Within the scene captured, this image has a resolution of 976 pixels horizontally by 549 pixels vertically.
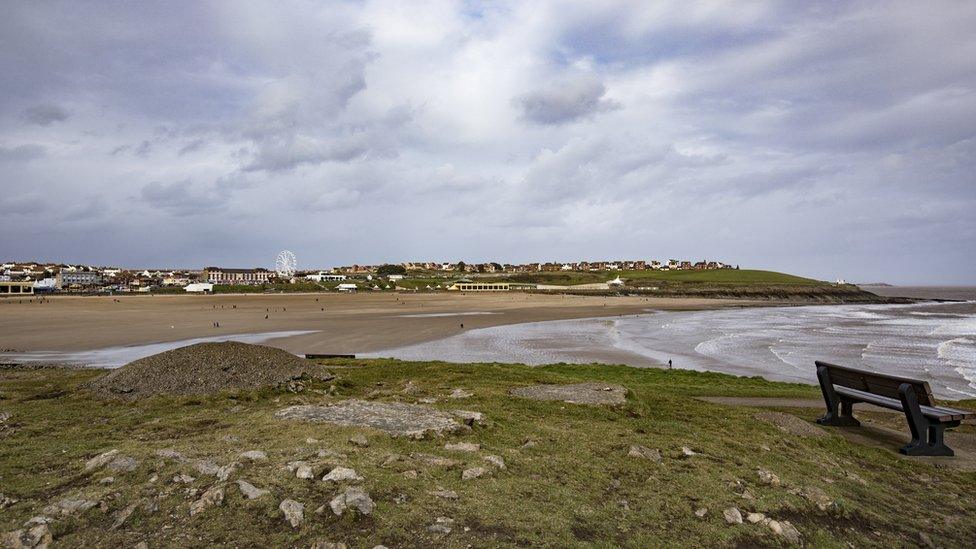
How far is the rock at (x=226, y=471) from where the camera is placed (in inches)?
232

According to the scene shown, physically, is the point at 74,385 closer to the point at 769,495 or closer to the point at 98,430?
the point at 98,430

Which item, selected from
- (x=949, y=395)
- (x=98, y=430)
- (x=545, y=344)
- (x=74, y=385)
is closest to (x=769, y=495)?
(x=98, y=430)

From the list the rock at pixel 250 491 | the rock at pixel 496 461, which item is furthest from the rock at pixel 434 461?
the rock at pixel 250 491

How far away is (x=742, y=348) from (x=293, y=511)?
118 feet

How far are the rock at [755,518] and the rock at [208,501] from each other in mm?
5613

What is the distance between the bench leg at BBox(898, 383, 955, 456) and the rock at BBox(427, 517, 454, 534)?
8995mm

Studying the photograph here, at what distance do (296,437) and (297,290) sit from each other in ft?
507

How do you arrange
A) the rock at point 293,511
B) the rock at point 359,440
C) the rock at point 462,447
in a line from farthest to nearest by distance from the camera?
the rock at point 462,447
the rock at point 359,440
the rock at point 293,511

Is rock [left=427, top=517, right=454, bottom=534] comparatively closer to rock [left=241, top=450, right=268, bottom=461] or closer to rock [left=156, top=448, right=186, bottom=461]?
rock [left=241, top=450, right=268, bottom=461]

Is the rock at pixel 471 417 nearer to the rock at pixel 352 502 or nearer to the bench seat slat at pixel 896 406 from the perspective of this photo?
the rock at pixel 352 502

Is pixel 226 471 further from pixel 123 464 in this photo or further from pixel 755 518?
pixel 755 518

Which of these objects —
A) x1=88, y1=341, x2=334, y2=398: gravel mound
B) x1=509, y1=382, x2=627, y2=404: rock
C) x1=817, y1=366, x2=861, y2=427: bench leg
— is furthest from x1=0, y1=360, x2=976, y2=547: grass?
x1=817, y1=366, x2=861, y2=427: bench leg

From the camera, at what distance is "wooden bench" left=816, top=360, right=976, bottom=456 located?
9.55 meters

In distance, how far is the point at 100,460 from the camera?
254 inches
